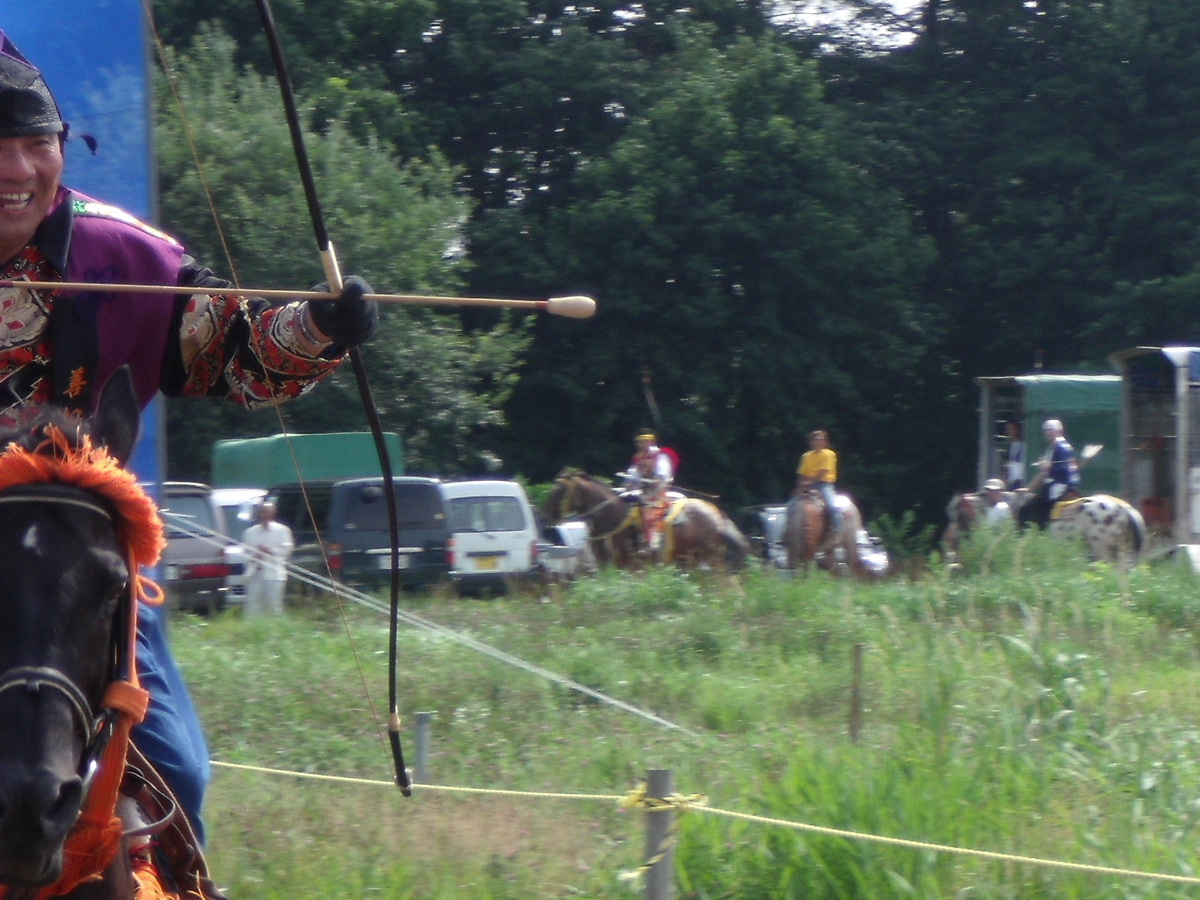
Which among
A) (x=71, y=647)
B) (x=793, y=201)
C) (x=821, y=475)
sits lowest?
(x=821, y=475)

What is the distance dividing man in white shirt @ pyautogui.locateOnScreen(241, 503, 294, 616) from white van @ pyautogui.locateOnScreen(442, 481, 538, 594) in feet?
8.15

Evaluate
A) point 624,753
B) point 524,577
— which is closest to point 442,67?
point 524,577

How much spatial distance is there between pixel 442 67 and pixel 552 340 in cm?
592

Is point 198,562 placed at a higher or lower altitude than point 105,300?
lower

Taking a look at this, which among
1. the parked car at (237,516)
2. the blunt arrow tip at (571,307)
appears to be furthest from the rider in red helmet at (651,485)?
the blunt arrow tip at (571,307)

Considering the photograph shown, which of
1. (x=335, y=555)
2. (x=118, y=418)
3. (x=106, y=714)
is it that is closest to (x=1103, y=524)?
(x=335, y=555)

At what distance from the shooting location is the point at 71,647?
2.37 metres

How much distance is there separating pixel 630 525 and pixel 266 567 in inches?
263

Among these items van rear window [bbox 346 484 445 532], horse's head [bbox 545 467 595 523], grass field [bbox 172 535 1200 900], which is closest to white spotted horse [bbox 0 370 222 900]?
grass field [bbox 172 535 1200 900]

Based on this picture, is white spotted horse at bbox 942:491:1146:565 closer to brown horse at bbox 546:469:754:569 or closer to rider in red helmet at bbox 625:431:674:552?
brown horse at bbox 546:469:754:569

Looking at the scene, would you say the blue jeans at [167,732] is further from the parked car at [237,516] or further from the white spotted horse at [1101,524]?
the white spotted horse at [1101,524]

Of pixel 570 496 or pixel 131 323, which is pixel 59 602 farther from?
pixel 570 496

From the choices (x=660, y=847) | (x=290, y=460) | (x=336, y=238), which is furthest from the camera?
(x=336, y=238)

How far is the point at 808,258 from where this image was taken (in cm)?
3219
